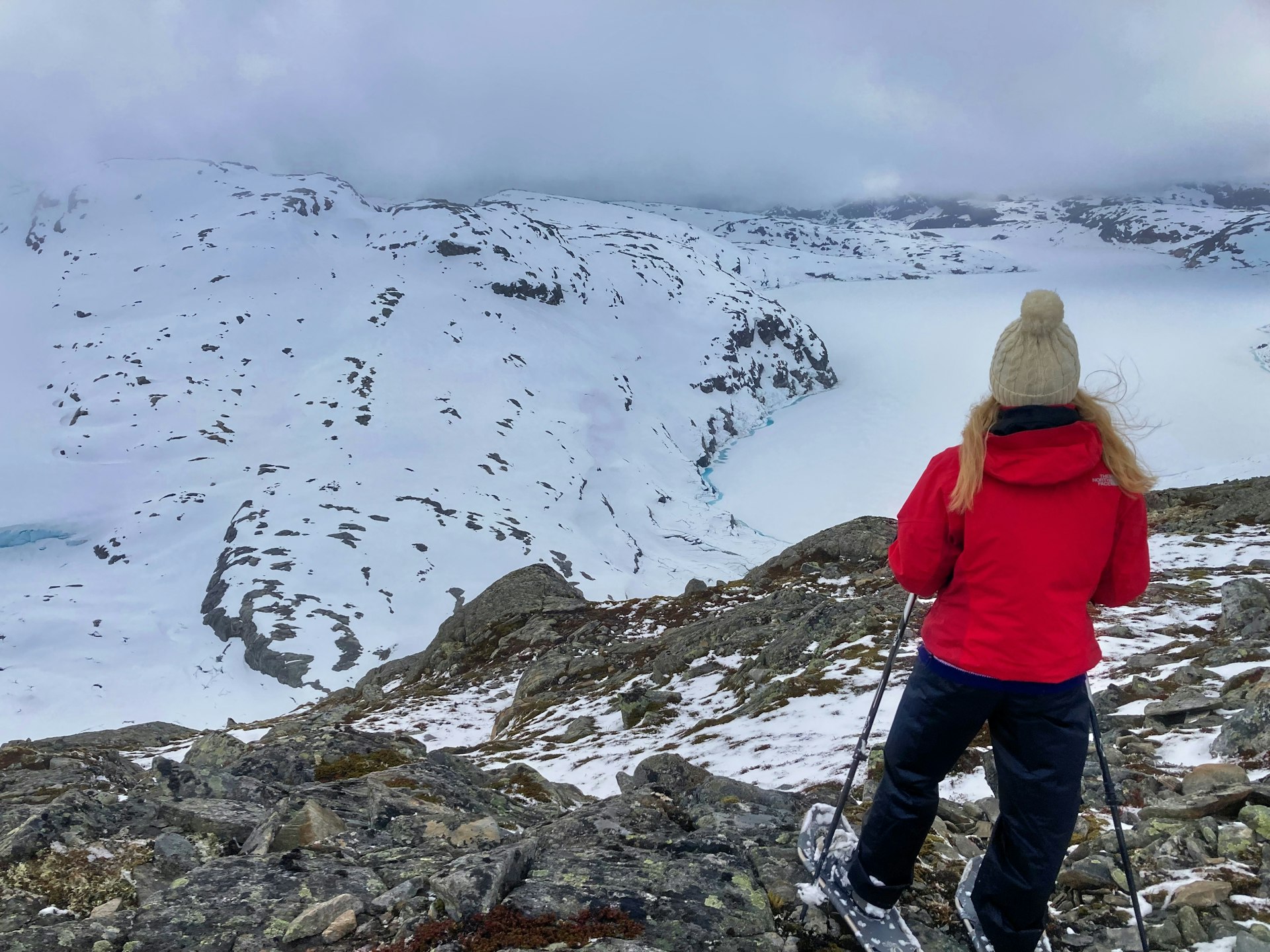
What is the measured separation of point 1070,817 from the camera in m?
4.16

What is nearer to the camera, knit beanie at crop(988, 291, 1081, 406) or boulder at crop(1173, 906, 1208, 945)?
knit beanie at crop(988, 291, 1081, 406)

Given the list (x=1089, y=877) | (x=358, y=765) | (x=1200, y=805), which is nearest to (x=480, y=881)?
(x=1089, y=877)

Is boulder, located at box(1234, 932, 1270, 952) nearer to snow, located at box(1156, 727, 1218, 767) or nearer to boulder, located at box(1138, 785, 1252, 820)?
boulder, located at box(1138, 785, 1252, 820)

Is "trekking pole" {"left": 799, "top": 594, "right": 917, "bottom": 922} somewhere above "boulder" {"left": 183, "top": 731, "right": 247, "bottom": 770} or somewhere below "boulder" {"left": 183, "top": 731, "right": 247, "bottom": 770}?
above

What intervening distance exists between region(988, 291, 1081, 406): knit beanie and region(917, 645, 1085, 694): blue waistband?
158 centimetres

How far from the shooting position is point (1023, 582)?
389 centimetres

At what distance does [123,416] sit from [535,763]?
140658 millimetres

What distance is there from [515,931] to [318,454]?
119 meters

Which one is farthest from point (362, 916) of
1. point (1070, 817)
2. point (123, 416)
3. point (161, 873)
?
point (123, 416)

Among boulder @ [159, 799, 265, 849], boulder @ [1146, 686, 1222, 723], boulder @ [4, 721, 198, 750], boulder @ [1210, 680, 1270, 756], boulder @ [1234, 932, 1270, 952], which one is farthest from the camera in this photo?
boulder @ [4, 721, 198, 750]

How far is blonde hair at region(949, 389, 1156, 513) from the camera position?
384 cm

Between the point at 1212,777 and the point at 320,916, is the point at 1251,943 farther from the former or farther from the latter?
the point at 320,916

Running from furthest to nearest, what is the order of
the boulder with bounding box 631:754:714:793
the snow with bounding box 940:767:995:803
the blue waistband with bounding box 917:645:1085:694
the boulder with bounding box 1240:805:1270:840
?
the boulder with bounding box 631:754:714:793 < the snow with bounding box 940:767:995:803 < the boulder with bounding box 1240:805:1270:840 < the blue waistband with bounding box 917:645:1085:694

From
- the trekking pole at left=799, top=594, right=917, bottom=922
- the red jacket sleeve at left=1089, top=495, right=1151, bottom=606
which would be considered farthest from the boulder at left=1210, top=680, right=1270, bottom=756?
the trekking pole at left=799, top=594, right=917, bottom=922
